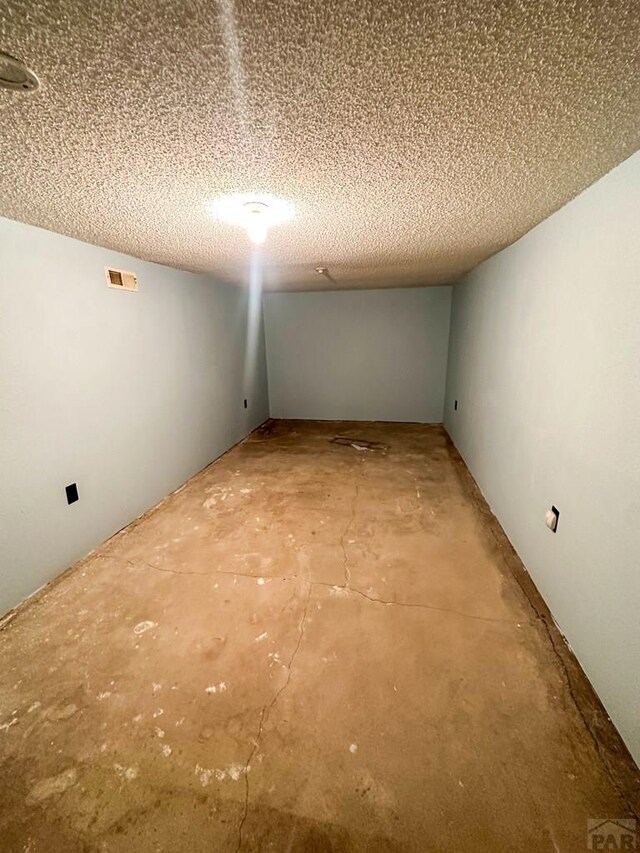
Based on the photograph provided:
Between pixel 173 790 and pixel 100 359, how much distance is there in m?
2.26

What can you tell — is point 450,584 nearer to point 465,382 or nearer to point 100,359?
point 465,382

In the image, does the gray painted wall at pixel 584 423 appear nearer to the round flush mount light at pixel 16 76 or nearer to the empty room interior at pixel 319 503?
the empty room interior at pixel 319 503

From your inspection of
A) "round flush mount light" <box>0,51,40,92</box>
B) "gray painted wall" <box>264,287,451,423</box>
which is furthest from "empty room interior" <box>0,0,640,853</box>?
"gray painted wall" <box>264,287,451,423</box>

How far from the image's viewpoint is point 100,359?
7.60ft

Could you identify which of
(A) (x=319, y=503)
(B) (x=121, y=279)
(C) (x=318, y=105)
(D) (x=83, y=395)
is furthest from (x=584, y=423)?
(B) (x=121, y=279)

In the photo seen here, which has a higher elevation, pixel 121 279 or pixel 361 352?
pixel 121 279

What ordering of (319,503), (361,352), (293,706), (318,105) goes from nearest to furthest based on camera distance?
(318,105) < (293,706) < (319,503) < (361,352)

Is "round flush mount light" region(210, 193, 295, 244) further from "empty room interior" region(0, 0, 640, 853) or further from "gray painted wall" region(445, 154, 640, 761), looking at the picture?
"gray painted wall" region(445, 154, 640, 761)

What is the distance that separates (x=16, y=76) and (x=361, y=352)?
4.50m

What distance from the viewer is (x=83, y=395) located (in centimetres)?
220

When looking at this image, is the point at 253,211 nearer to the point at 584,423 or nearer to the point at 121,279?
the point at 121,279

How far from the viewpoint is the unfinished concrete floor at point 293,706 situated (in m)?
1.02

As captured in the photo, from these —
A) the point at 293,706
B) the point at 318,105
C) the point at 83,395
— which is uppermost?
the point at 318,105

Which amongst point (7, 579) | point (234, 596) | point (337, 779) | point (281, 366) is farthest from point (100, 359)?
point (281, 366)
